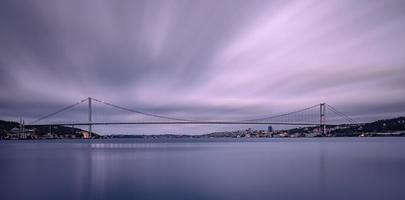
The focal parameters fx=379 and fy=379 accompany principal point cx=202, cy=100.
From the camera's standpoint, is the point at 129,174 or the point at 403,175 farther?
the point at 129,174

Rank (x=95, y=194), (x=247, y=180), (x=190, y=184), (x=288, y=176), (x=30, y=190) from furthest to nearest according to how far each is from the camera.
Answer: (x=288, y=176) < (x=247, y=180) < (x=190, y=184) < (x=30, y=190) < (x=95, y=194)

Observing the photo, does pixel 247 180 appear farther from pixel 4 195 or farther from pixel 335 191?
pixel 4 195

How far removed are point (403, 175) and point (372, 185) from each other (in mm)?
4050

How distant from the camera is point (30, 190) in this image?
16094 mm

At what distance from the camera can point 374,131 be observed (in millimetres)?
127188

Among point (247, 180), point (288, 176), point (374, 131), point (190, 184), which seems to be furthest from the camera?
point (374, 131)

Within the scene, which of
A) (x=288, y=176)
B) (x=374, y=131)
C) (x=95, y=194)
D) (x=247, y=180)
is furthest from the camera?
(x=374, y=131)

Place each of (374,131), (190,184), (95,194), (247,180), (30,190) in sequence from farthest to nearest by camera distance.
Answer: (374,131) < (247,180) < (190,184) < (30,190) < (95,194)

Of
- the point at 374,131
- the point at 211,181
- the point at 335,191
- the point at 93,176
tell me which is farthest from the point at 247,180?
the point at 374,131

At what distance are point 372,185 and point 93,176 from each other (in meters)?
14.2

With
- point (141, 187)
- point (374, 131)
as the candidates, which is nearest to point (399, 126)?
point (374, 131)

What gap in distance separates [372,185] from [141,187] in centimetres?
1019

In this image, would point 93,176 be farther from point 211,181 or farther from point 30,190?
point 211,181

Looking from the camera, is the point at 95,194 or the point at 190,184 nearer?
the point at 95,194
